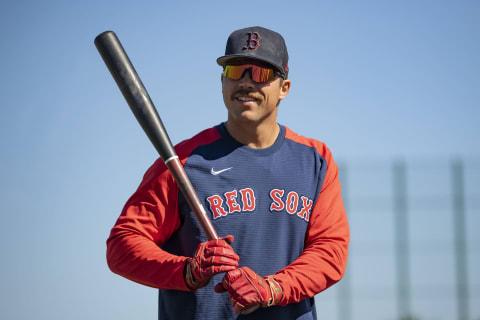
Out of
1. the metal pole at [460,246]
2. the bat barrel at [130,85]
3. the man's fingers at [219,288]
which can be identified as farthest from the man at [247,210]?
the metal pole at [460,246]

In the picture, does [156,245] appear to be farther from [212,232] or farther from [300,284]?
[300,284]

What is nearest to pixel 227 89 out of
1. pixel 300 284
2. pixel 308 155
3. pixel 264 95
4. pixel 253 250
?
pixel 264 95

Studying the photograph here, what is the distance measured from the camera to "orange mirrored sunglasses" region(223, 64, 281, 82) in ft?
11.7

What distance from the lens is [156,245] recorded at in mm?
3512

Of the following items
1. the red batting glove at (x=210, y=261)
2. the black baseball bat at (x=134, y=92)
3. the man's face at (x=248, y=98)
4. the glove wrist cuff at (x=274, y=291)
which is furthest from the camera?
the man's face at (x=248, y=98)

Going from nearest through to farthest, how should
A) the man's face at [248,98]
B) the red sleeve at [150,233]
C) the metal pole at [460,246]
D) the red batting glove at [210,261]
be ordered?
the red batting glove at [210,261]
the red sleeve at [150,233]
the man's face at [248,98]
the metal pole at [460,246]

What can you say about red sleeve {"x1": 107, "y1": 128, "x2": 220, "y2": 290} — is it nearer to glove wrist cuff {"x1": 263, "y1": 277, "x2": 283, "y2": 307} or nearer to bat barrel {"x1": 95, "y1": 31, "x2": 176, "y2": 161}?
bat barrel {"x1": 95, "y1": 31, "x2": 176, "y2": 161}

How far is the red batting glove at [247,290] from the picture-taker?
306 centimetres

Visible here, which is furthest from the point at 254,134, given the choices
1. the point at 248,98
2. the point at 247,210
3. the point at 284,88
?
the point at 247,210

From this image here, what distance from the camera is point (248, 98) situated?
3568 millimetres

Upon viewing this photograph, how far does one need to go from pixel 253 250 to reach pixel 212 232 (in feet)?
A: 1.11

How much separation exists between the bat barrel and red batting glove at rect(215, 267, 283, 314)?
33.2 inches

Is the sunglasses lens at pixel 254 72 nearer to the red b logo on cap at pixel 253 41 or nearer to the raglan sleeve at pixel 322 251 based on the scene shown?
the red b logo on cap at pixel 253 41

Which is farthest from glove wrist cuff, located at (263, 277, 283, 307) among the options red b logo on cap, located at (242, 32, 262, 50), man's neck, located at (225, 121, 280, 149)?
red b logo on cap, located at (242, 32, 262, 50)
